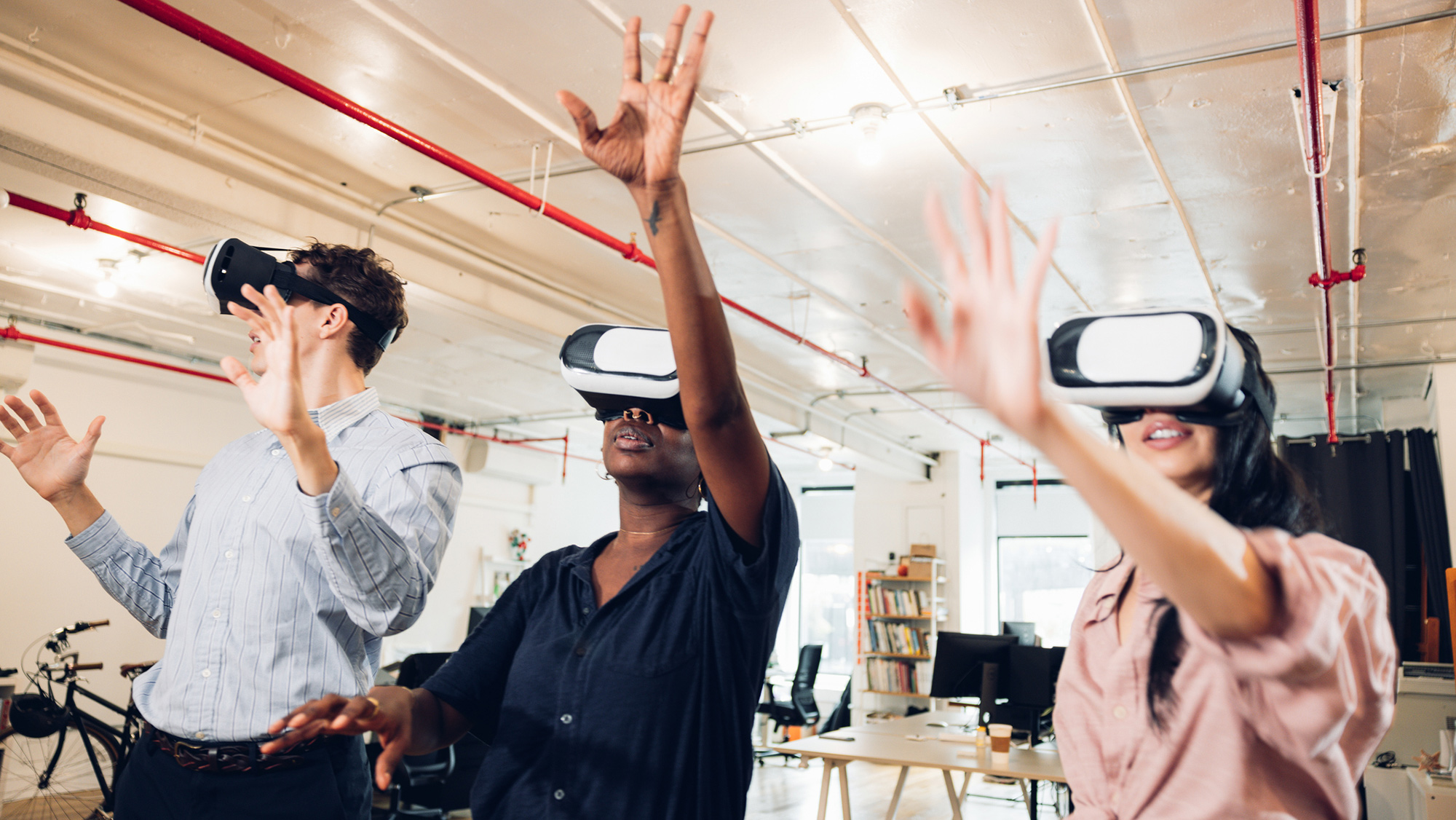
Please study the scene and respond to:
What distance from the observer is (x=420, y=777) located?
17.6ft

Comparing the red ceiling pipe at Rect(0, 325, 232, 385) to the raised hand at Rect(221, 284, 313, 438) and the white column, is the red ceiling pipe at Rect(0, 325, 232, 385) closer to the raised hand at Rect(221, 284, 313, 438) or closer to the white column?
the raised hand at Rect(221, 284, 313, 438)

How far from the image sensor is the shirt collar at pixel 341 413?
1.55m

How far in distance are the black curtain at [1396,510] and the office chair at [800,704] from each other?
4.88 m

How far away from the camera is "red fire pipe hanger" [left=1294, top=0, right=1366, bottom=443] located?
109 inches

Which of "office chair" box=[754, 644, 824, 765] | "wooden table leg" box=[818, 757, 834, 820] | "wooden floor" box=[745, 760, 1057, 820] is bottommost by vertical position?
"wooden floor" box=[745, 760, 1057, 820]

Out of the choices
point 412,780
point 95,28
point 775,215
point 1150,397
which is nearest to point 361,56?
point 95,28

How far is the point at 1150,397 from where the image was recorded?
87 centimetres

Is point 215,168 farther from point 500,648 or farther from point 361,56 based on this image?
point 500,648

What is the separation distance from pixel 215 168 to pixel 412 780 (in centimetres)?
336

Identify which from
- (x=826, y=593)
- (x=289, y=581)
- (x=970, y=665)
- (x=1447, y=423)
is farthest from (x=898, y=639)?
(x=289, y=581)

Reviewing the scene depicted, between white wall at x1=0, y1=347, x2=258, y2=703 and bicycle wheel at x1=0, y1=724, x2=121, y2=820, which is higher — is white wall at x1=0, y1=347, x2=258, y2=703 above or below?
above

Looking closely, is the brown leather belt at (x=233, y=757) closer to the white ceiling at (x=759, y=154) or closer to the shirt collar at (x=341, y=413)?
the shirt collar at (x=341, y=413)

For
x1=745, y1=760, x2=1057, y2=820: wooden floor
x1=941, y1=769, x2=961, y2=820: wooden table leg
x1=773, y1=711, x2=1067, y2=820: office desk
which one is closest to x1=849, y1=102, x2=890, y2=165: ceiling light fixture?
x1=773, y1=711, x2=1067, y2=820: office desk

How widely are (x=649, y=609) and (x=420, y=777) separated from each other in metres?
4.78
